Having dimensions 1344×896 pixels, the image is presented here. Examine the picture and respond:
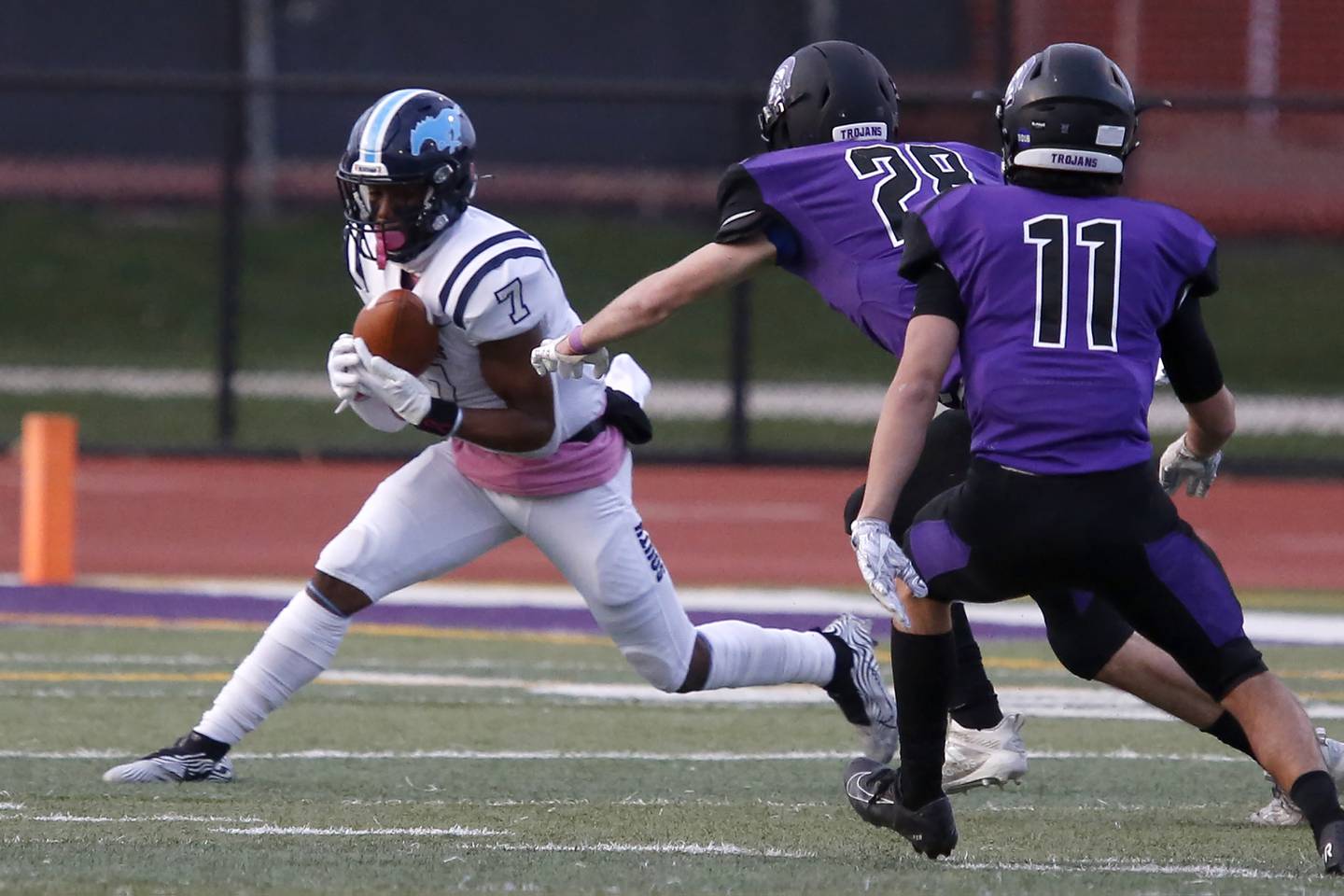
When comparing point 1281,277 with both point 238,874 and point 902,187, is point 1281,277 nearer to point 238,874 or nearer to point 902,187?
point 902,187

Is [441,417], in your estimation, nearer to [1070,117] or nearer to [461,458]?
[461,458]

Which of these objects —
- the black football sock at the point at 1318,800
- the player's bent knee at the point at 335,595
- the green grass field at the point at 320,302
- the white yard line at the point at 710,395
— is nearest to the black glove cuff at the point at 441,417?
the player's bent knee at the point at 335,595

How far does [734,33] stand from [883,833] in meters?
17.9

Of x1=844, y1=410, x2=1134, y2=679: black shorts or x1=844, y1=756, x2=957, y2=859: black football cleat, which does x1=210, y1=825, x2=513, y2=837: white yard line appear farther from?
x1=844, y1=410, x2=1134, y2=679: black shorts

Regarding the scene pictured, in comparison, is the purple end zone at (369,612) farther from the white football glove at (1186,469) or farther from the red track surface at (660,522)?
the white football glove at (1186,469)

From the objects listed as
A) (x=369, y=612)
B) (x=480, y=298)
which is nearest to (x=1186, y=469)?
(x=480, y=298)

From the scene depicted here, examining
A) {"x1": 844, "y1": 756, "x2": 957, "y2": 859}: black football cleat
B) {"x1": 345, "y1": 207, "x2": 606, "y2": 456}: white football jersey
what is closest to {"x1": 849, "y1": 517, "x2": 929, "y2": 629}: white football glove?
{"x1": 844, "y1": 756, "x2": 957, "y2": 859}: black football cleat

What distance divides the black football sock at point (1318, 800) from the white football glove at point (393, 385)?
2.03 metres

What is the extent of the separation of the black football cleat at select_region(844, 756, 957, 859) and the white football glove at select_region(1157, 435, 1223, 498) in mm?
A: 816

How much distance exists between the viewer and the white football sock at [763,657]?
5.39 m

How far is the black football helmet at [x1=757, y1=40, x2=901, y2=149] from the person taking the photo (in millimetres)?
4992

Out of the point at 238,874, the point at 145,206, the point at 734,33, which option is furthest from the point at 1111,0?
the point at 238,874

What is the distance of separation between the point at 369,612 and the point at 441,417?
3.88m

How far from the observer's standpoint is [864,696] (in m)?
5.49
